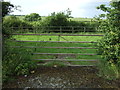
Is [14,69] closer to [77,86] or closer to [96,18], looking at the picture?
[77,86]

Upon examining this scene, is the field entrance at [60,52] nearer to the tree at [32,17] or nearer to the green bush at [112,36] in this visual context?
the green bush at [112,36]

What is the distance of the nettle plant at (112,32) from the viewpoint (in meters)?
2.83

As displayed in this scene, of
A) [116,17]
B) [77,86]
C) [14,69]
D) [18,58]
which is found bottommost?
[77,86]

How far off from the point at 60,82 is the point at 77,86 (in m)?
0.46

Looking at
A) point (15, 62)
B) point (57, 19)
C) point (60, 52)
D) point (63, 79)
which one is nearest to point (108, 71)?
point (63, 79)

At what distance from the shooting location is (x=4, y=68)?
306 centimetres

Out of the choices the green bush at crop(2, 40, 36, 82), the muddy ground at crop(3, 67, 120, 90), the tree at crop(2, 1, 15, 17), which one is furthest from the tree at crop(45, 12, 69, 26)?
the muddy ground at crop(3, 67, 120, 90)

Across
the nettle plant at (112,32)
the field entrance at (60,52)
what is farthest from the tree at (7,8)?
the nettle plant at (112,32)

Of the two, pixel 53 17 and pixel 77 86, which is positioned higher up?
pixel 53 17

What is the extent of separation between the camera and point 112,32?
2834mm

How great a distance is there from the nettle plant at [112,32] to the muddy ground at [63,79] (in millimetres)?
661

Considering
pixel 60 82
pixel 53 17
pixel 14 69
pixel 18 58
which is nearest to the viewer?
pixel 60 82

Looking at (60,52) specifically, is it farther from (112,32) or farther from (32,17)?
(32,17)

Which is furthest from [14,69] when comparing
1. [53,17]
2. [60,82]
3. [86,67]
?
[53,17]
